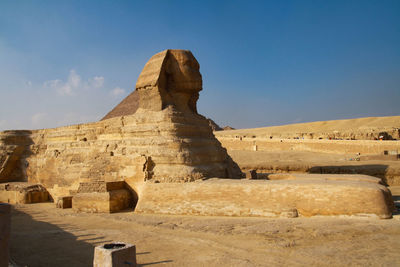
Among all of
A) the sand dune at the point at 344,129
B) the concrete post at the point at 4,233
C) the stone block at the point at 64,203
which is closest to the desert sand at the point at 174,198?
the stone block at the point at 64,203

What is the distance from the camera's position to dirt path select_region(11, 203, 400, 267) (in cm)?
387

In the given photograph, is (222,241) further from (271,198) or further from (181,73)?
(181,73)

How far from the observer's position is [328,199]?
5.46 metres

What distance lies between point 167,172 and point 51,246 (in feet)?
10.1

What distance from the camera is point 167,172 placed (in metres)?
7.29

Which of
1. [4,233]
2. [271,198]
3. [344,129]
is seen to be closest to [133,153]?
[271,198]

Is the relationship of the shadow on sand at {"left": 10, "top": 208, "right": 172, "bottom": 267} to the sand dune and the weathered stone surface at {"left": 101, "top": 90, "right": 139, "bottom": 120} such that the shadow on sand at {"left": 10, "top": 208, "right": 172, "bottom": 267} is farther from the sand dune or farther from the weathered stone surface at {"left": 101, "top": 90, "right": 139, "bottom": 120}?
the sand dune

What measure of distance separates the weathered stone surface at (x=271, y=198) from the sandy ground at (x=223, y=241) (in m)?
0.23

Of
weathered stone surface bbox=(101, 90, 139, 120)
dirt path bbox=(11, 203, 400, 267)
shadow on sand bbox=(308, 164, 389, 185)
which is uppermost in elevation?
weathered stone surface bbox=(101, 90, 139, 120)

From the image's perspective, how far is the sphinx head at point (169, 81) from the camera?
839cm

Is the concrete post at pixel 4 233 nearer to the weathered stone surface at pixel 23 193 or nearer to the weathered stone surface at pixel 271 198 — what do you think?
the weathered stone surface at pixel 271 198

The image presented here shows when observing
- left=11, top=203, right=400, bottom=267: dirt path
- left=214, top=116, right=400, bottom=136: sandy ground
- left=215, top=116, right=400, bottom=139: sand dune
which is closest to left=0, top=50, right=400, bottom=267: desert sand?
left=11, top=203, right=400, bottom=267: dirt path

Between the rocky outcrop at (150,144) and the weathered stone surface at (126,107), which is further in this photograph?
the weathered stone surface at (126,107)

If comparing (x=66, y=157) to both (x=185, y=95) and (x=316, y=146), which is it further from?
(x=316, y=146)
